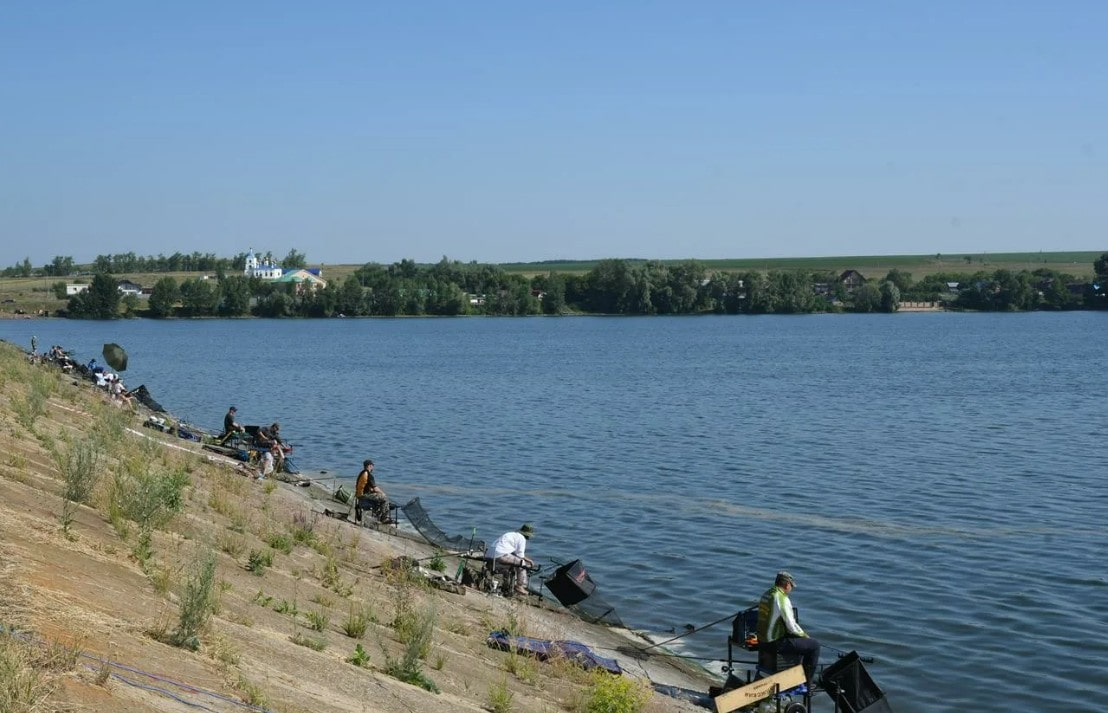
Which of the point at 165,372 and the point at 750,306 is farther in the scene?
the point at 750,306

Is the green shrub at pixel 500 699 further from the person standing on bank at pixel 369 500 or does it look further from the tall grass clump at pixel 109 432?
the person standing on bank at pixel 369 500

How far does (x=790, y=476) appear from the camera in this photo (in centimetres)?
3303

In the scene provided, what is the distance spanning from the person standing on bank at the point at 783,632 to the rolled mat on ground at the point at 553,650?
6.39ft

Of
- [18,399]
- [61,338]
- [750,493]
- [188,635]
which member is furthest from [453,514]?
[61,338]

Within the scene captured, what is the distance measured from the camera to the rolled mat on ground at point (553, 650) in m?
14.2

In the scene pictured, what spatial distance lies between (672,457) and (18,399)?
2006 cm

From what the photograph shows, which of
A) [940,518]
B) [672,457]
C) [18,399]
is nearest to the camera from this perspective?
[18,399]

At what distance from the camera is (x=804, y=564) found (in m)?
22.4

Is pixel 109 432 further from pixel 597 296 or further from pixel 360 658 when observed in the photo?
pixel 597 296

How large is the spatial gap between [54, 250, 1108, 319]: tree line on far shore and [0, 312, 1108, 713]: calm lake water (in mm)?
87004

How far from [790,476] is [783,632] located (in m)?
19.5

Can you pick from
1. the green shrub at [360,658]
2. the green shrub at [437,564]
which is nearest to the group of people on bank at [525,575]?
the green shrub at [437,564]

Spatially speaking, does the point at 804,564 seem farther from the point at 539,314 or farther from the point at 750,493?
the point at 539,314

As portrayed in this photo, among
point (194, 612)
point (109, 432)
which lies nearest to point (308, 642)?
point (194, 612)
